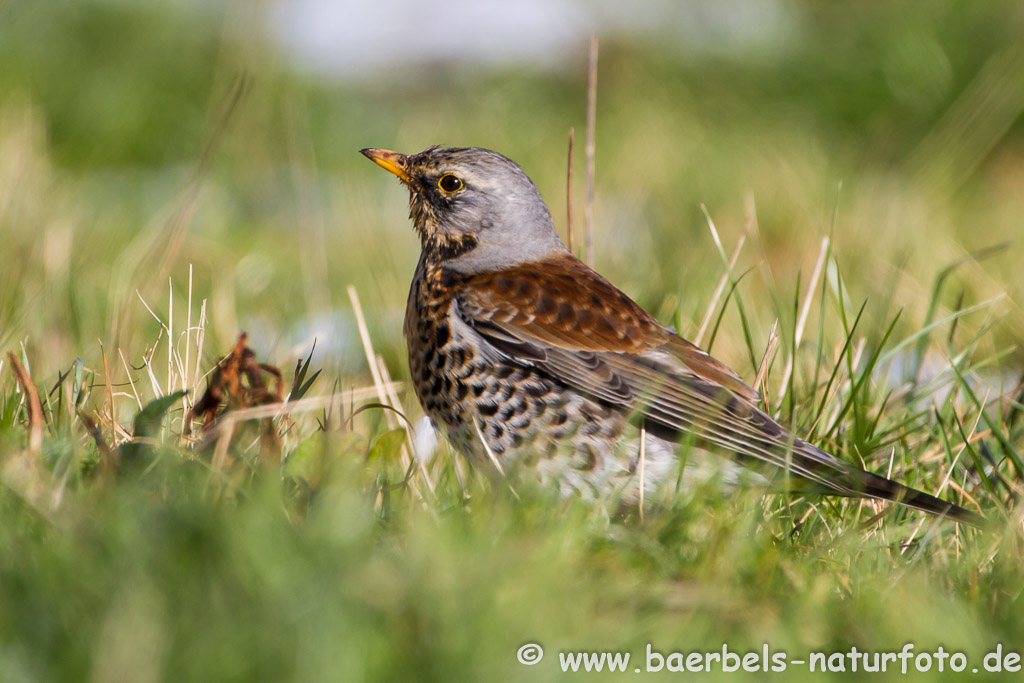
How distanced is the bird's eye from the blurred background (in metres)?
0.88

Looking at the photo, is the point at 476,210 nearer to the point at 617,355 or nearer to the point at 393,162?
the point at 393,162

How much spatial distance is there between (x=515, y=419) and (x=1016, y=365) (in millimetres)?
2812

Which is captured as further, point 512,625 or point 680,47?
point 680,47

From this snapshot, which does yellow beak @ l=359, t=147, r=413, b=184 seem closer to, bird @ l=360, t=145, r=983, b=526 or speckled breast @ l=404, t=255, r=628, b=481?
bird @ l=360, t=145, r=983, b=526

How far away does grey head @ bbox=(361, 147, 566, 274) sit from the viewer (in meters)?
4.60

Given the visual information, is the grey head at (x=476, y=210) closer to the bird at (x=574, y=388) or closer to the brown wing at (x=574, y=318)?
the bird at (x=574, y=388)

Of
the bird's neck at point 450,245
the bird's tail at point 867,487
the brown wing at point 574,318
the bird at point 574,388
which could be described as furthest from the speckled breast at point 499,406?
the bird's tail at point 867,487

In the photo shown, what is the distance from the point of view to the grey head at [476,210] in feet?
15.1

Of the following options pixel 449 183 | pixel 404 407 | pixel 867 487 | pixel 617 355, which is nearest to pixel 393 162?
pixel 449 183

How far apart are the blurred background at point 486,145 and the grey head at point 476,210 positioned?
0.71 m

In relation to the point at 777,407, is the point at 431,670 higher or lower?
higher

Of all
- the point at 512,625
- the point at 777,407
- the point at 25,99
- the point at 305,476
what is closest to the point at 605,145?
the point at 25,99

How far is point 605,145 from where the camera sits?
10.5 meters

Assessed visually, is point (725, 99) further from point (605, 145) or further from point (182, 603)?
point (182, 603)
